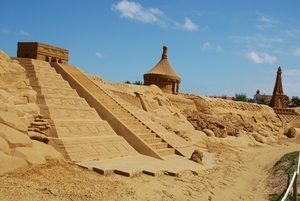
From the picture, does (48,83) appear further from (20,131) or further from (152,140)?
(20,131)

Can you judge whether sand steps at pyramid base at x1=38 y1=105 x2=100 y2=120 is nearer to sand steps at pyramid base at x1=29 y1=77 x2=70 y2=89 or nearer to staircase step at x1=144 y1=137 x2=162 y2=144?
sand steps at pyramid base at x1=29 y1=77 x2=70 y2=89

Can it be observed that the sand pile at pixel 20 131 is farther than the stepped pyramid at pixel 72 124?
No

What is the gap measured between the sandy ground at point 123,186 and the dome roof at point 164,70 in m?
13.9

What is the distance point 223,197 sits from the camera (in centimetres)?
699

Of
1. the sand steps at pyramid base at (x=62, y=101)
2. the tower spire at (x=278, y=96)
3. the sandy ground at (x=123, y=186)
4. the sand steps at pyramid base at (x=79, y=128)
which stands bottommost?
A: the sandy ground at (x=123, y=186)

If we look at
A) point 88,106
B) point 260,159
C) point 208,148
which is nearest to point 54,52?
point 88,106

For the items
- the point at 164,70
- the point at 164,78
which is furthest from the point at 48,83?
the point at 164,70

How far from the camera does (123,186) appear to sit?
6461 mm

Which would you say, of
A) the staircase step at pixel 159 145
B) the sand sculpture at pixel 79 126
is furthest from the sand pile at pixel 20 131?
the staircase step at pixel 159 145

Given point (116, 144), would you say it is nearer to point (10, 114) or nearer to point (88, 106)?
point (88, 106)

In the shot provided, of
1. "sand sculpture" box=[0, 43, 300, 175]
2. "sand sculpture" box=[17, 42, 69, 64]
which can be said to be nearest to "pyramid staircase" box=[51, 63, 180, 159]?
"sand sculpture" box=[0, 43, 300, 175]

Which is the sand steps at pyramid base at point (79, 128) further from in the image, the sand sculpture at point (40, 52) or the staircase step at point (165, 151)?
the sand sculpture at point (40, 52)

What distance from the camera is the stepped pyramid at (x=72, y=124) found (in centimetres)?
803

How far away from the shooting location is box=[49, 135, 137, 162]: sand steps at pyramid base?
7746 mm
